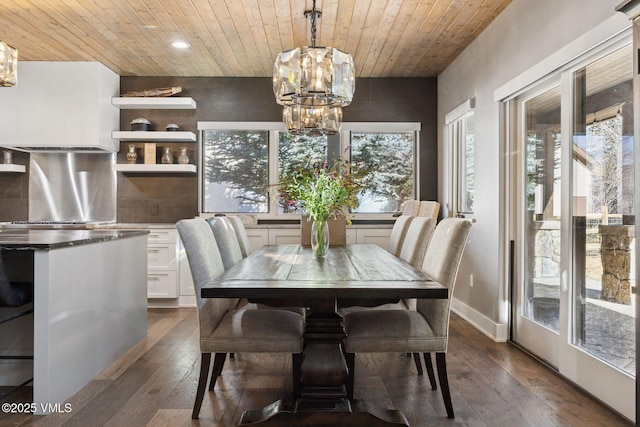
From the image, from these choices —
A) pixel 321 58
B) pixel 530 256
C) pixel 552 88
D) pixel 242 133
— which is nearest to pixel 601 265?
pixel 530 256

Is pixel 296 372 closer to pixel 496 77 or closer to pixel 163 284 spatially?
pixel 496 77

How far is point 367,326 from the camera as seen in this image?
7.42 feet

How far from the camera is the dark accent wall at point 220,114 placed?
5.41m

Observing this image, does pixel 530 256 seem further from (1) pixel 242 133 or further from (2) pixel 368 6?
(1) pixel 242 133

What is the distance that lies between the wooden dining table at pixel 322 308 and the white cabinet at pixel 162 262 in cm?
277

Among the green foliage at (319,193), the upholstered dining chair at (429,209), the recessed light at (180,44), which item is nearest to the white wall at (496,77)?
the upholstered dining chair at (429,209)

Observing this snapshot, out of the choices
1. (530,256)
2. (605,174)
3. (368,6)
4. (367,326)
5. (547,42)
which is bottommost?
(367,326)

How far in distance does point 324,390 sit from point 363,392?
21.1 inches

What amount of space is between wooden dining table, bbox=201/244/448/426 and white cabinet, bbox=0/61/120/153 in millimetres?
3469

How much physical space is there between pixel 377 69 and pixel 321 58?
8.66 ft

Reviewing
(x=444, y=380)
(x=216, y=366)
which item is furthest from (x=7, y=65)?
(x=444, y=380)

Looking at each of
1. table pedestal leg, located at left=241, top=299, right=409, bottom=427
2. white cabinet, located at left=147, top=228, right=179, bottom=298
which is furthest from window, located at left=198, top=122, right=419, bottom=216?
table pedestal leg, located at left=241, top=299, right=409, bottom=427

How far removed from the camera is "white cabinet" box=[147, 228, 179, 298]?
4863 millimetres

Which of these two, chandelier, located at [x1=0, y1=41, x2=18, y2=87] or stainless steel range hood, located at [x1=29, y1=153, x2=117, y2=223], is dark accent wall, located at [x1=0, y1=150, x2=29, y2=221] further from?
chandelier, located at [x1=0, y1=41, x2=18, y2=87]
